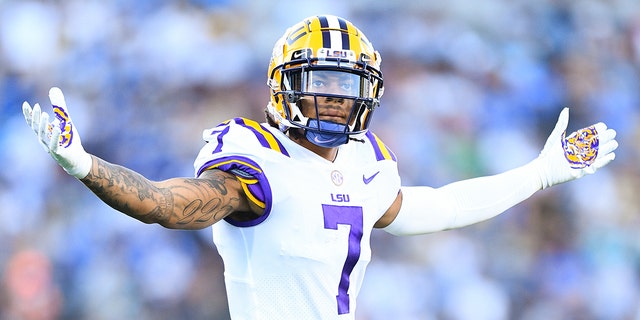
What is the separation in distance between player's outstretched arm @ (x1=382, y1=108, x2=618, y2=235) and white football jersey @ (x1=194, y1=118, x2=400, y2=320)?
1.48 feet

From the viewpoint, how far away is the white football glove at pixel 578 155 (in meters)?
4.12

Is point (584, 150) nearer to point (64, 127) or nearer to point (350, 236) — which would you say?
point (350, 236)

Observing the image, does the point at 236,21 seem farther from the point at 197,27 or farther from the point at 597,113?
the point at 597,113

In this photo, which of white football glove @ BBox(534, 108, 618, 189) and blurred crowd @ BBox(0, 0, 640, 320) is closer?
white football glove @ BBox(534, 108, 618, 189)

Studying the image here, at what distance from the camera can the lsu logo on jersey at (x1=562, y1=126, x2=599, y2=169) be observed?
4.12 metres

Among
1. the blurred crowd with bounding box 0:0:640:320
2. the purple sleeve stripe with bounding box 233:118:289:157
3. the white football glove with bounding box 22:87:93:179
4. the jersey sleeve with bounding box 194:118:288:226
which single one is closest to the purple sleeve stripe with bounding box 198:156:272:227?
the jersey sleeve with bounding box 194:118:288:226

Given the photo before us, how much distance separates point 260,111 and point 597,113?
2.58 m

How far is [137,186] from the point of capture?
290cm

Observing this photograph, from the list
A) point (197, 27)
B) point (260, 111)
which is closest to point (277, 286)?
Answer: point (260, 111)

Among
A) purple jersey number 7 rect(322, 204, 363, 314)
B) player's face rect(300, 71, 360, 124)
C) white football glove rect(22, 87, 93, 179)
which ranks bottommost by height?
purple jersey number 7 rect(322, 204, 363, 314)

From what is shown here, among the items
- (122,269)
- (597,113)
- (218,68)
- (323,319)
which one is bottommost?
(323,319)

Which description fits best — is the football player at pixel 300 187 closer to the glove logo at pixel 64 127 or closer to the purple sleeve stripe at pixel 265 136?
the purple sleeve stripe at pixel 265 136

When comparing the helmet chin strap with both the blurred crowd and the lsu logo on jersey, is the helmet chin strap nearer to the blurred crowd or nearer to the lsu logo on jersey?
the lsu logo on jersey

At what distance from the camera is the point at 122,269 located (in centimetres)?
620
